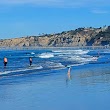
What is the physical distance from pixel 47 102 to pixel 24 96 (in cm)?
200

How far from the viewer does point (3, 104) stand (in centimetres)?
1712

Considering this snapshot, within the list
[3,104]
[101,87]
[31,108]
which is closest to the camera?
[31,108]

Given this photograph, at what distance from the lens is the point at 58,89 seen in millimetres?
21375

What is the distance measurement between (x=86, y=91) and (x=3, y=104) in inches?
193

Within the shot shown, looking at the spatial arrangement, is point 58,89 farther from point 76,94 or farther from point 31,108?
point 31,108

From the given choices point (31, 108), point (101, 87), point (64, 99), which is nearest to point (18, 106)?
point (31, 108)

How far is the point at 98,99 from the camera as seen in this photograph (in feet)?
58.9

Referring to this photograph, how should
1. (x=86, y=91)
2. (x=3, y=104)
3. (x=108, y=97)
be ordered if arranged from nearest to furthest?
(x=3, y=104)
(x=108, y=97)
(x=86, y=91)

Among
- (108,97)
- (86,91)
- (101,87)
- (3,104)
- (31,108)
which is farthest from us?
(101,87)

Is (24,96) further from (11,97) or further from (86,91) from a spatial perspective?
(86,91)

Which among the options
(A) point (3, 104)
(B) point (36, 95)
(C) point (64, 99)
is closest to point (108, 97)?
(C) point (64, 99)

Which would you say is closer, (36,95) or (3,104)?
(3,104)

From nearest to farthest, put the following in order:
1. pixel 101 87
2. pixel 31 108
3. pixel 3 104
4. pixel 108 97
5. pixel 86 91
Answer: pixel 31 108, pixel 3 104, pixel 108 97, pixel 86 91, pixel 101 87

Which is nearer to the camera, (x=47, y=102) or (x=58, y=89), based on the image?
(x=47, y=102)
